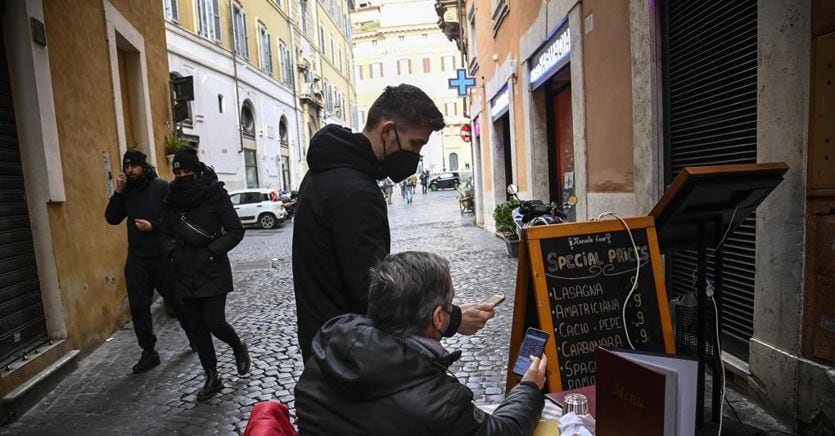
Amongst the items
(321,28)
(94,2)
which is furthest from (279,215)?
(321,28)

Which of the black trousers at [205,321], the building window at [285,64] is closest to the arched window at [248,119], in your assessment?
the building window at [285,64]

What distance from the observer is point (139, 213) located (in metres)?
4.61

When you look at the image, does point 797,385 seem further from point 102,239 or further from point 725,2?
point 102,239

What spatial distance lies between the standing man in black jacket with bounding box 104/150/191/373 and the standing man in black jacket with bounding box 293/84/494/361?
3078 mm

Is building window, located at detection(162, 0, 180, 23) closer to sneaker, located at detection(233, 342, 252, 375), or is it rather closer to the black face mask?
sneaker, located at detection(233, 342, 252, 375)

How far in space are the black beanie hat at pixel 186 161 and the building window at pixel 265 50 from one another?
23469 millimetres

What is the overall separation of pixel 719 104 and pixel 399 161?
2.77 metres

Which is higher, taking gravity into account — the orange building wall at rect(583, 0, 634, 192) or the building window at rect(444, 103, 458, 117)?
the building window at rect(444, 103, 458, 117)

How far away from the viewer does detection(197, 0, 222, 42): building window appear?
19.4m

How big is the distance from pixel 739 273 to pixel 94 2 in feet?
23.3

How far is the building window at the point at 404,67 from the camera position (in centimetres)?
6009

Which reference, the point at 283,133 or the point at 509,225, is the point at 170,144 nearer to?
the point at 509,225

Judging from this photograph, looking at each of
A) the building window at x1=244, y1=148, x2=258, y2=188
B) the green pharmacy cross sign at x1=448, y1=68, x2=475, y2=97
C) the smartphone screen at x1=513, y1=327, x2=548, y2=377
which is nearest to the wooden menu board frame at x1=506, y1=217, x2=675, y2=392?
the smartphone screen at x1=513, y1=327, x2=548, y2=377

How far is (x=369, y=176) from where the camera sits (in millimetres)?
1949
